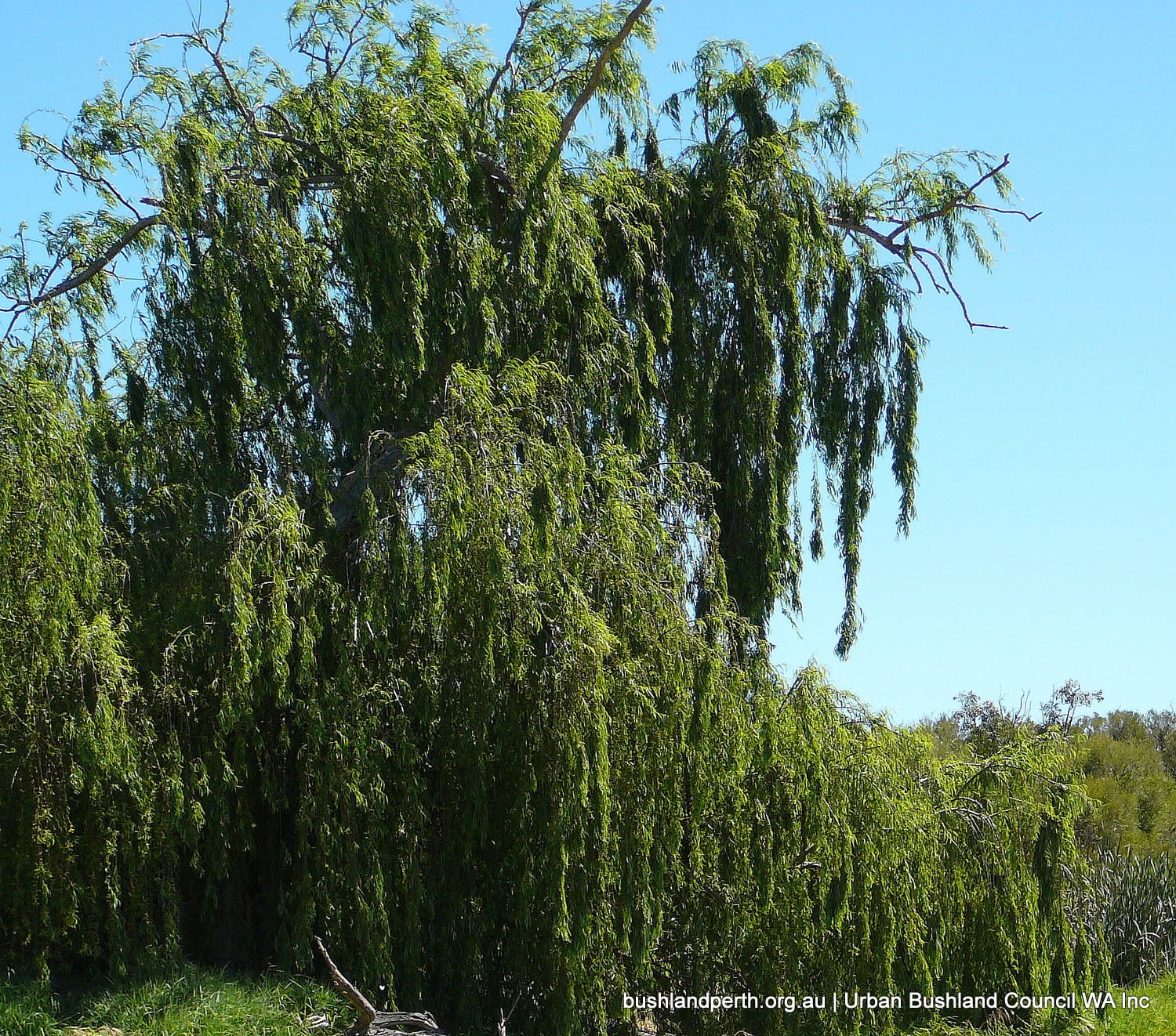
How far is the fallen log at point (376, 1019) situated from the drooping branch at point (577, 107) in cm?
608

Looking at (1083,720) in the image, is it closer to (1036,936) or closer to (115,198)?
(1036,936)

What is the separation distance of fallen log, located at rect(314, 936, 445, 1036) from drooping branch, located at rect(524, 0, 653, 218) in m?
6.08

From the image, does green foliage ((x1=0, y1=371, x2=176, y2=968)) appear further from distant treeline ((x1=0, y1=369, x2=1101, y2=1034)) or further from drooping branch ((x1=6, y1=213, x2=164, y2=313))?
drooping branch ((x1=6, y1=213, x2=164, y2=313))

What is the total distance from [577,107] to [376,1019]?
24.7 ft

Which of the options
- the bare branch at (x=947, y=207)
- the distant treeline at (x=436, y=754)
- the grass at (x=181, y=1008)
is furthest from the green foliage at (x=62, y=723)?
the bare branch at (x=947, y=207)

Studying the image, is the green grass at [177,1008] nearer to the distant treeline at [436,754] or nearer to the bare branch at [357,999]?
the distant treeline at [436,754]

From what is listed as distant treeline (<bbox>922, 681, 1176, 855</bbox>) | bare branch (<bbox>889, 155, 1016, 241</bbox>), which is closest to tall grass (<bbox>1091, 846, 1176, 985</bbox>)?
distant treeline (<bbox>922, 681, 1176, 855</bbox>)

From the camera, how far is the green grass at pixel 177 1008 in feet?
27.5

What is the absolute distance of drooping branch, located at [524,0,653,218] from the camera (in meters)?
11.3

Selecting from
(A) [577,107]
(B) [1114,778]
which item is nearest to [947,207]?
(A) [577,107]

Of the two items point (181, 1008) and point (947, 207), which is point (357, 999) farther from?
point (947, 207)

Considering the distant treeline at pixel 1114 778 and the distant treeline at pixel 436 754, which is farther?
the distant treeline at pixel 1114 778

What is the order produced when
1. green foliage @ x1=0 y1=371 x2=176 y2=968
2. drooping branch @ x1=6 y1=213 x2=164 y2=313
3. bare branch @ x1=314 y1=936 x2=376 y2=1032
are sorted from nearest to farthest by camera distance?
bare branch @ x1=314 y1=936 x2=376 y2=1032
green foliage @ x1=0 y1=371 x2=176 y2=968
drooping branch @ x1=6 y1=213 x2=164 y2=313

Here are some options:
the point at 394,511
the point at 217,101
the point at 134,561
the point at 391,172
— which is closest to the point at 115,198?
the point at 217,101
